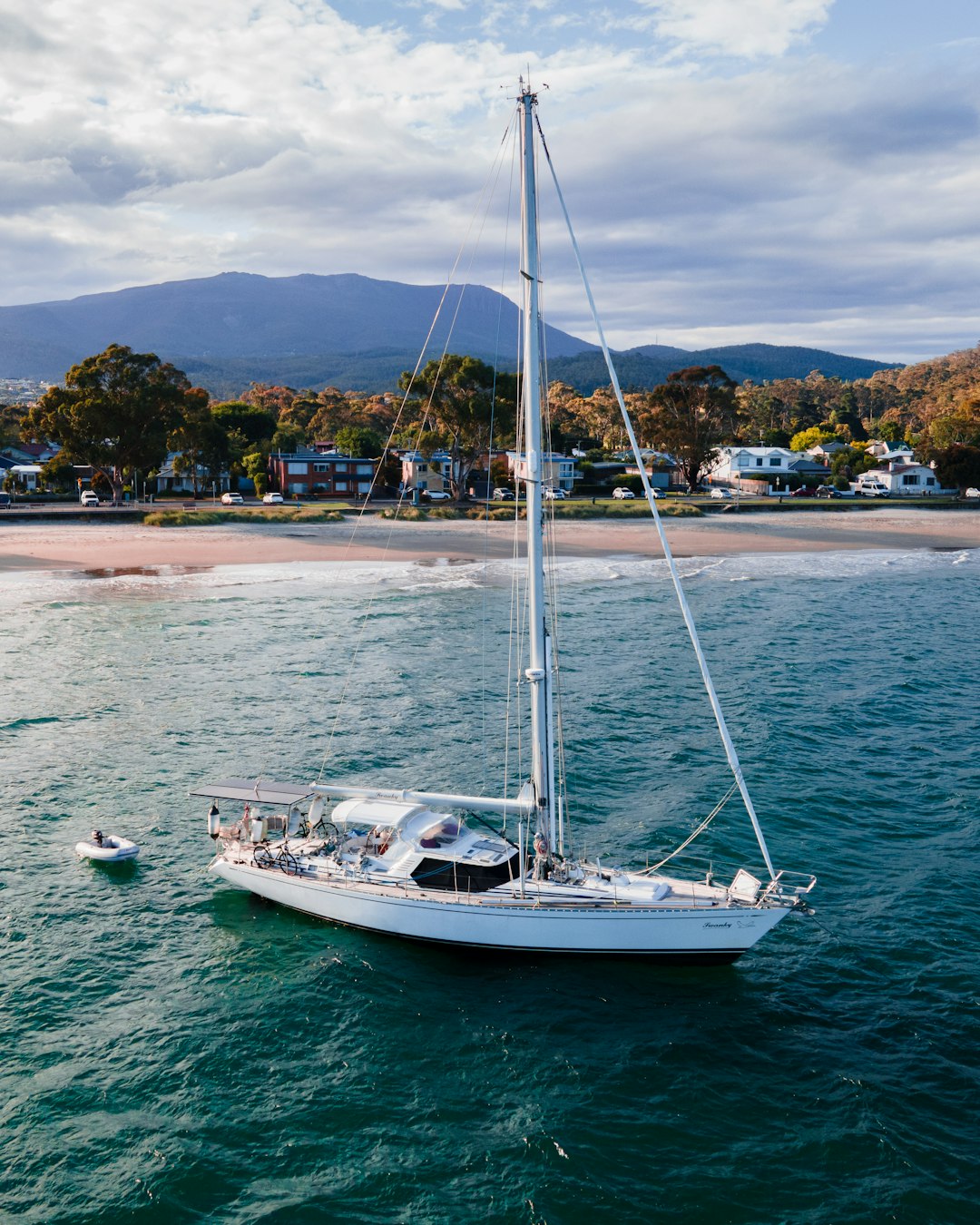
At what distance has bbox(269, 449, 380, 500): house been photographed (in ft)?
397

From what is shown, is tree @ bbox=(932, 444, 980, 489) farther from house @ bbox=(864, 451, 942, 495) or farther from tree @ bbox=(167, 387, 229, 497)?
tree @ bbox=(167, 387, 229, 497)

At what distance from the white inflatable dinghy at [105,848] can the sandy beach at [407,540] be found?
50.0 meters

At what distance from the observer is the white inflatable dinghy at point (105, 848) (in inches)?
992

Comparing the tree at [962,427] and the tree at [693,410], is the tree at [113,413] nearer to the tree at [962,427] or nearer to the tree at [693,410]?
the tree at [693,410]

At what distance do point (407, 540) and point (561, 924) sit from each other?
70750 millimetres

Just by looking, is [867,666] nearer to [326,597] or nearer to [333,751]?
[333,751]

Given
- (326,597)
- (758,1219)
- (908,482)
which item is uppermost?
(908,482)

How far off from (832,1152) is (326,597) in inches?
1970

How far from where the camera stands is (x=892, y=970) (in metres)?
20.5

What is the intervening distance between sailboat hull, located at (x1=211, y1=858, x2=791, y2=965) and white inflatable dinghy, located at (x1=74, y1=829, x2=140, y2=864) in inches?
275

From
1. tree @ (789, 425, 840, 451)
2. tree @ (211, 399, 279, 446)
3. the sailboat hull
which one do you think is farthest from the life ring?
tree @ (789, 425, 840, 451)

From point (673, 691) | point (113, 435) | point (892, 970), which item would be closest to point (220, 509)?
point (113, 435)

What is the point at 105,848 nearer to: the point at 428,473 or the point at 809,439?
the point at 428,473

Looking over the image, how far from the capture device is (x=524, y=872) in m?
20.0
